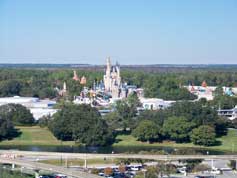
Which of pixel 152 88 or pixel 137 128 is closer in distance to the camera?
pixel 137 128

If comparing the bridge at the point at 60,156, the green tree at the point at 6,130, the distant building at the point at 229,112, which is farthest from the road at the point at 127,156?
the distant building at the point at 229,112

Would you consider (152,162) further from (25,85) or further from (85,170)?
(25,85)

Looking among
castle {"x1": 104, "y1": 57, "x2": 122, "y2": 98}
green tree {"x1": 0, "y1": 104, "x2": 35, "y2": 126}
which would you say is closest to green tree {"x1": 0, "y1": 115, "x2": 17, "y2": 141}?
green tree {"x1": 0, "y1": 104, "x2": 35, "y2": 126}

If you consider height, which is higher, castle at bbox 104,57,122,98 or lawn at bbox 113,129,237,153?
castle at bbox 104,57,122,98

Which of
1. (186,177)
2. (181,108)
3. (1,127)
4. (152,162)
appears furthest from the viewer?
(181,108)

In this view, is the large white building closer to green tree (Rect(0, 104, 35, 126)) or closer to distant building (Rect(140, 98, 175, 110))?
green tree (Rect(0, 104, 35, 126))

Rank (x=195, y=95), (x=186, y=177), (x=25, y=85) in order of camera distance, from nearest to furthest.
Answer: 1. (x=186, y=177)
2. (x=195, y=95)
3. (x=25, y=85)

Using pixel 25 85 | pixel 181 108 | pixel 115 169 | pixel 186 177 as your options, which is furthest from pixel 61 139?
pixel 25 85
